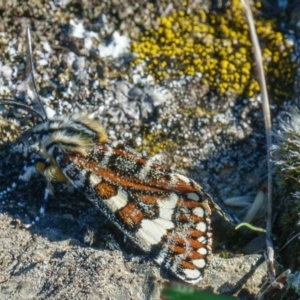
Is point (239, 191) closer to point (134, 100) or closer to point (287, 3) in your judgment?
point (134, 100)

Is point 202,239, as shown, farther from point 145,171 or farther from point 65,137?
point 65,137

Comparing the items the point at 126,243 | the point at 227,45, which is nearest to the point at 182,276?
the point at 126,243

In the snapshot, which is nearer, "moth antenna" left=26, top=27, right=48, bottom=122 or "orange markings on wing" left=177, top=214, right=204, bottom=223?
"orange markings on wing" left=177, top=214, right=204, bottom=223

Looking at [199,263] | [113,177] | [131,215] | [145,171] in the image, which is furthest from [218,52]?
[199,263]

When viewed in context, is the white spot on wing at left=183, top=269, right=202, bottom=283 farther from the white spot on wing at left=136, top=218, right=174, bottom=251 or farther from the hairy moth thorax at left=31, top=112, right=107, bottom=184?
the hairy moth thorax at left=31, top=112, right=107, bottom=184

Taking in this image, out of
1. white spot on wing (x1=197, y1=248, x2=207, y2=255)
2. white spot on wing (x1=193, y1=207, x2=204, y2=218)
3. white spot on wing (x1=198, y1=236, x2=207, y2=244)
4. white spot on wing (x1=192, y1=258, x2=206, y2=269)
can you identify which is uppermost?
white spot on wing (x1=193, y1=207, x2=204, y2=218)

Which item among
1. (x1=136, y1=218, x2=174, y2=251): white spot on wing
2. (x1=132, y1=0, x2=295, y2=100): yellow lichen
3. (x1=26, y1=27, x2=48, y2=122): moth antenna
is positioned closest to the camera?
(x1=136, y1=218, x2=174, y2=251): white spot on wing

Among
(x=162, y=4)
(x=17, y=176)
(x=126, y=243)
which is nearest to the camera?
(x=126, y=243)

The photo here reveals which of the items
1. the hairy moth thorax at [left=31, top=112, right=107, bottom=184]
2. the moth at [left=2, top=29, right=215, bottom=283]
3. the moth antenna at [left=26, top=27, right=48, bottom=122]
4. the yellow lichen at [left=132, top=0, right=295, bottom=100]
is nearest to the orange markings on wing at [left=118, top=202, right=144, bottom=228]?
the moth at [left=2, top=29, right=215, bottom=283]
